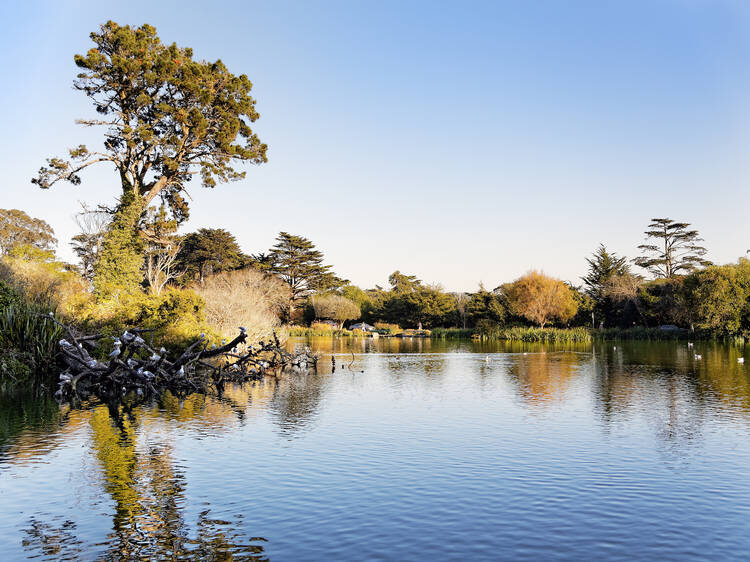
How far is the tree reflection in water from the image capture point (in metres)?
7.11

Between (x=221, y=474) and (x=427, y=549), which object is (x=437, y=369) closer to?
(x=221, y=474)

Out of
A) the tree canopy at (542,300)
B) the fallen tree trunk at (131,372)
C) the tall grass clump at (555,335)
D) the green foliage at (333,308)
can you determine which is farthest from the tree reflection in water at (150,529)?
the green foliage at (333,308)

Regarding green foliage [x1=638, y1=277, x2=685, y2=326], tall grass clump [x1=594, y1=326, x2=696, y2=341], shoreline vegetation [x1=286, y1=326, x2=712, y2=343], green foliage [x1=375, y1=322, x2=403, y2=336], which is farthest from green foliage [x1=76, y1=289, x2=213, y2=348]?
green foliage [x1=375, y1=322, x2=403, y2=336]

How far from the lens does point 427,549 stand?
732cm

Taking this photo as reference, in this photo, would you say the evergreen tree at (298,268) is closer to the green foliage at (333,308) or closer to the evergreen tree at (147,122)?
the green foliage at (333,308)

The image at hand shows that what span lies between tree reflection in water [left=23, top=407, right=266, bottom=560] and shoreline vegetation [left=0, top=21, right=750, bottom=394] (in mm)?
11308

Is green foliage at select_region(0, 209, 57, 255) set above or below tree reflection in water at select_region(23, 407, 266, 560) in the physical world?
above

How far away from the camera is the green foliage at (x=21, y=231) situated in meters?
68.4

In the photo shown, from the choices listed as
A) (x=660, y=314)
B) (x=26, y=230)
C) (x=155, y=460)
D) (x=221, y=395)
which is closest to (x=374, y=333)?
(x=660, y=314)

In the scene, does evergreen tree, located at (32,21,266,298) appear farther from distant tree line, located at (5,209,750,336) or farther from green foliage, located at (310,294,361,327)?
green foliage, located at (310,294,361,327)

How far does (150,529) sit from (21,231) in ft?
244

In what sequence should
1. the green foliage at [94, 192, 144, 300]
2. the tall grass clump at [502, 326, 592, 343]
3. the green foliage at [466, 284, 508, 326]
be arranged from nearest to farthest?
the green foliage at [94, 192, 144, 300]
the tall grass clump at [502, 326, 592, 343]
the green foliage at [466, 284, 508, 326]

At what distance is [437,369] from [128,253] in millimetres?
17433

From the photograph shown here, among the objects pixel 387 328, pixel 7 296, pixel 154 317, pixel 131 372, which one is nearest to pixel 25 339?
pixel 7 296
